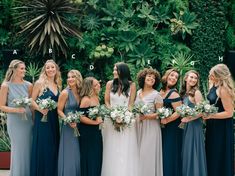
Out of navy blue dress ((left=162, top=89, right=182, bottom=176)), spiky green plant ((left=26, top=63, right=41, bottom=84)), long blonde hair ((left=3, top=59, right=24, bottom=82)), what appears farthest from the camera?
spiky green plant ((left=26, top=63, right=41, bottom=84))

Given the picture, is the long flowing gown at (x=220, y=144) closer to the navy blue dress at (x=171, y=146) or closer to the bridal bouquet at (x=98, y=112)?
the navy blue dress at (x=171, y=146)

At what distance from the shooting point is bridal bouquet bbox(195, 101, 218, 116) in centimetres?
693

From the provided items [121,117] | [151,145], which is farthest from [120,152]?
[121,117]

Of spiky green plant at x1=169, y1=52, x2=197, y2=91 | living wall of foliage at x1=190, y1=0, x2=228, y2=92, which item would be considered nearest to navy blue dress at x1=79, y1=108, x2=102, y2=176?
spiky green plant at x1=169, y1=52, x2=197, y2=91

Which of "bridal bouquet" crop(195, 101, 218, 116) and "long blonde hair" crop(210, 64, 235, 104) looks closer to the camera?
"bridal bouquet" crop(195, 101, 218, 116)

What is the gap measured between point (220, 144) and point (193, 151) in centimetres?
44

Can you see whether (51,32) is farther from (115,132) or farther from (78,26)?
(115,132)

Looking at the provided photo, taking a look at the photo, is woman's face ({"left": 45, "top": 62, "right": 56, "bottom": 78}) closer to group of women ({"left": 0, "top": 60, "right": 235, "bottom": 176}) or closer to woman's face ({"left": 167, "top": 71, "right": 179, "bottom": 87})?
group of women ({"left": 0, "top": 60, "right": 235, "bottom": 176})

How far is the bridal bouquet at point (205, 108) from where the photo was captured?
6.93 m

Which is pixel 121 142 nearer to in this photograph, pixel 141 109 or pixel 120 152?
pixel 120 152

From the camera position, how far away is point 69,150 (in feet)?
24.0

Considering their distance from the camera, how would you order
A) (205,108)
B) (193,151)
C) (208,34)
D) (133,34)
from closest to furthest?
(205,108) < (193,151) < (133,34) < (208,34)

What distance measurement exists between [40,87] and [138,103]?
A: 5.05ft

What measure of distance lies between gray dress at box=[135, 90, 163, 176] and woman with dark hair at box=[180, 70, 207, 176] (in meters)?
0.38
